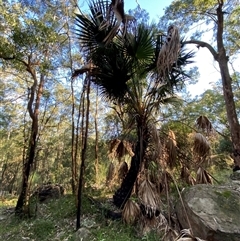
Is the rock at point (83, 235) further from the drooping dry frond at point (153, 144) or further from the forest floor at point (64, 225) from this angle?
the drooping dry frond at point (153, 144)

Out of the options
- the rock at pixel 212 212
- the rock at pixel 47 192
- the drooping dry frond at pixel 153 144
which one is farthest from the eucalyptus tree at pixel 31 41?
the rock at pixel 212 212

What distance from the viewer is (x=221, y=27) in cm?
626

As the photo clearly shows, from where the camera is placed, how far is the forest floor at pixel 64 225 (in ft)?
12.4

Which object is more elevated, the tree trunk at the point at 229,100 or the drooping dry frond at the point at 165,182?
the tree trunk at the point at 229,100

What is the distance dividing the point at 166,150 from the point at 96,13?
Result: 2876 mm

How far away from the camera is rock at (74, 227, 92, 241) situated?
3.60m

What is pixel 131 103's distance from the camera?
4.59 m

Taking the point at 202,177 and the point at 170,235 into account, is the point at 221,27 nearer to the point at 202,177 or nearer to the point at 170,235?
the point at 202,177

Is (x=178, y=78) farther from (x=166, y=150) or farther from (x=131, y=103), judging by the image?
(x=166, y=150)

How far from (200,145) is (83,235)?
2.71m

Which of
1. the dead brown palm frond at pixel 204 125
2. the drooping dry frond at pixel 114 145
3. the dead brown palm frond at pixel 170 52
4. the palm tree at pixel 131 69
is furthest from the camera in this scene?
the drooping dry frond at pixel 114 145

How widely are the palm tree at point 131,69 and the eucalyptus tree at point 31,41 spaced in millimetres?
950

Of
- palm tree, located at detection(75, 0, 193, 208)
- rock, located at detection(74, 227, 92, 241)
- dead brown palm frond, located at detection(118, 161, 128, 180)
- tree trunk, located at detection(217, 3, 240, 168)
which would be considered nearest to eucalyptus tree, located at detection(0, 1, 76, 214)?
palm tree, located at detection(75, 0, 193, 208)

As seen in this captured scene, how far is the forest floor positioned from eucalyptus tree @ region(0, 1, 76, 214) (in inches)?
21.0
